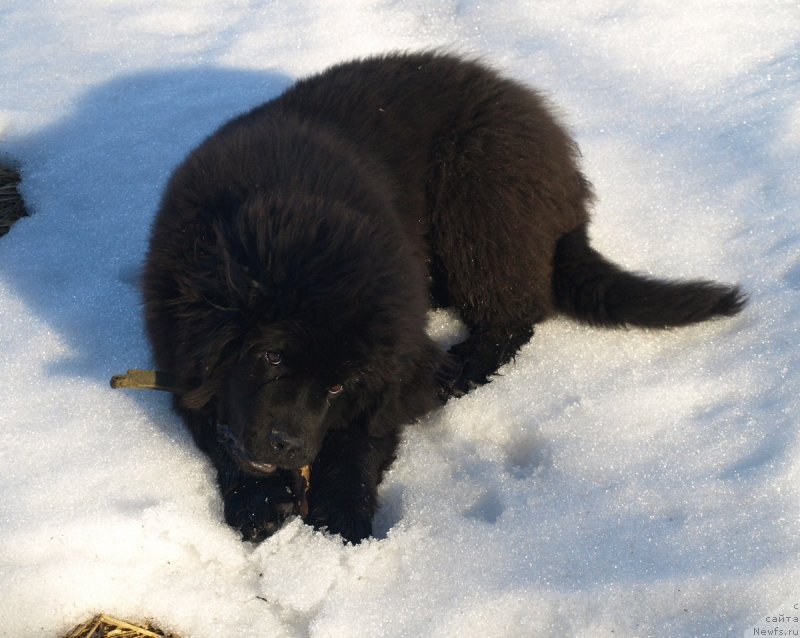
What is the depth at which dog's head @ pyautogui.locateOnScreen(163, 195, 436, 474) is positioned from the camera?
233 centimetres

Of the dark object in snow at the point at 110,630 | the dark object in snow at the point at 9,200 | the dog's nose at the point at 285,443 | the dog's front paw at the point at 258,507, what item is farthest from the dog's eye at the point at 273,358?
the dark object in snow at the point at 9,200

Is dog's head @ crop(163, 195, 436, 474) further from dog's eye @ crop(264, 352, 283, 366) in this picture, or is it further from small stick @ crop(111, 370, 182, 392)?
small stick @ crop(111, 370, 182, 392)

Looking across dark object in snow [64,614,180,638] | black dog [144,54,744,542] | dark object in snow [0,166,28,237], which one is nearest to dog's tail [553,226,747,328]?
black dog [144,54,744,542]

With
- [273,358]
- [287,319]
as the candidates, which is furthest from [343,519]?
[287,319]

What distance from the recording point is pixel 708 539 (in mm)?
2404

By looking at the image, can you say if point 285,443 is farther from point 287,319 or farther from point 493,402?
point 493,402

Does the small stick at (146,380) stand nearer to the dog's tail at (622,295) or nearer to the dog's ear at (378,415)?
the dog's ear at (378,415)

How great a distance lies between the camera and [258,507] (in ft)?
8.62

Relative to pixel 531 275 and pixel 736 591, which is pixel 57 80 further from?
pixel 736 591

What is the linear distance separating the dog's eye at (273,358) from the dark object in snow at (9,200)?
1975 millimetres

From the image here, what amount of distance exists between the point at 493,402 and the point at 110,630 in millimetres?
1365

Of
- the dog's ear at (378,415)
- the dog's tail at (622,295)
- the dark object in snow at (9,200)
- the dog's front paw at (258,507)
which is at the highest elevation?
the dog's tail at (622,295)

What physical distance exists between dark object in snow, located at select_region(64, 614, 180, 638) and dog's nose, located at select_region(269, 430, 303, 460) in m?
0.54

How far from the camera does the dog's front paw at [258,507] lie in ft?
8.51
